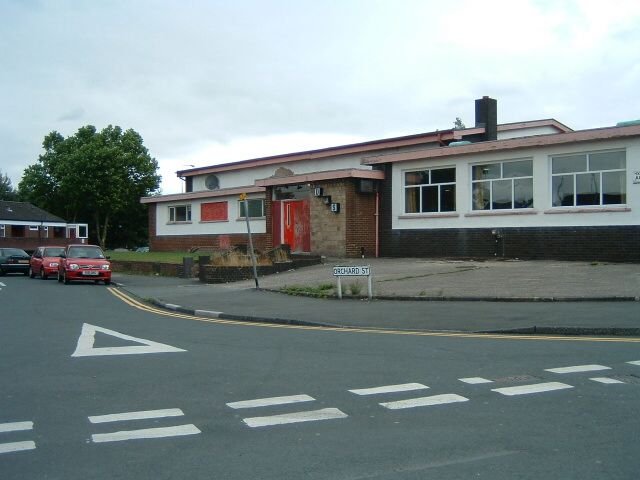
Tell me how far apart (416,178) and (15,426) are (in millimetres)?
22872

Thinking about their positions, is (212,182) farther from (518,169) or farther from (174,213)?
(518,169)

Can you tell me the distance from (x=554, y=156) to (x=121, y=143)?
48.2 meters

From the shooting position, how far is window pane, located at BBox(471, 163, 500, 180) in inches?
998

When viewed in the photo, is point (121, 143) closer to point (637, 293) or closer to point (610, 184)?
point (610, 184)

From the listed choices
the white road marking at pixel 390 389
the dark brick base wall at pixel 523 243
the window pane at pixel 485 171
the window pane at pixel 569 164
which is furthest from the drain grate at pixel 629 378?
the window pane at pixel 485 171

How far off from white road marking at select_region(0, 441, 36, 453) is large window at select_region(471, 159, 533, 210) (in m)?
21.1

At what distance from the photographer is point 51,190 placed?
73062 millimetres

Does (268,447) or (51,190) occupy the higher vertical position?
(51,190)

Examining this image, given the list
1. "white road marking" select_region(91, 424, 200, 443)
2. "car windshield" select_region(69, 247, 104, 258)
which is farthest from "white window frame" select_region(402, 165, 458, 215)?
"white road marking" select_region(91, 424, 200, 443)

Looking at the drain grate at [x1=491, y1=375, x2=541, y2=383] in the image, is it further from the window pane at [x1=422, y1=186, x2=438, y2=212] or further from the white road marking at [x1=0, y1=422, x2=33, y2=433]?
the window pane at [x1=422, y1=186, x2=438, y2=212]

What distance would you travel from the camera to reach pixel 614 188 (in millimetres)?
22344

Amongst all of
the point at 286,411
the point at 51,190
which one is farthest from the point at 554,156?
the point at 51,190

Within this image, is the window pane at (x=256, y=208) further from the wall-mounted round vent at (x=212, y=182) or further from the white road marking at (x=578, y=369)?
the white road marking at (x=578, y=369)

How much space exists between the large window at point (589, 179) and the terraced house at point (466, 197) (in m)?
0.03
